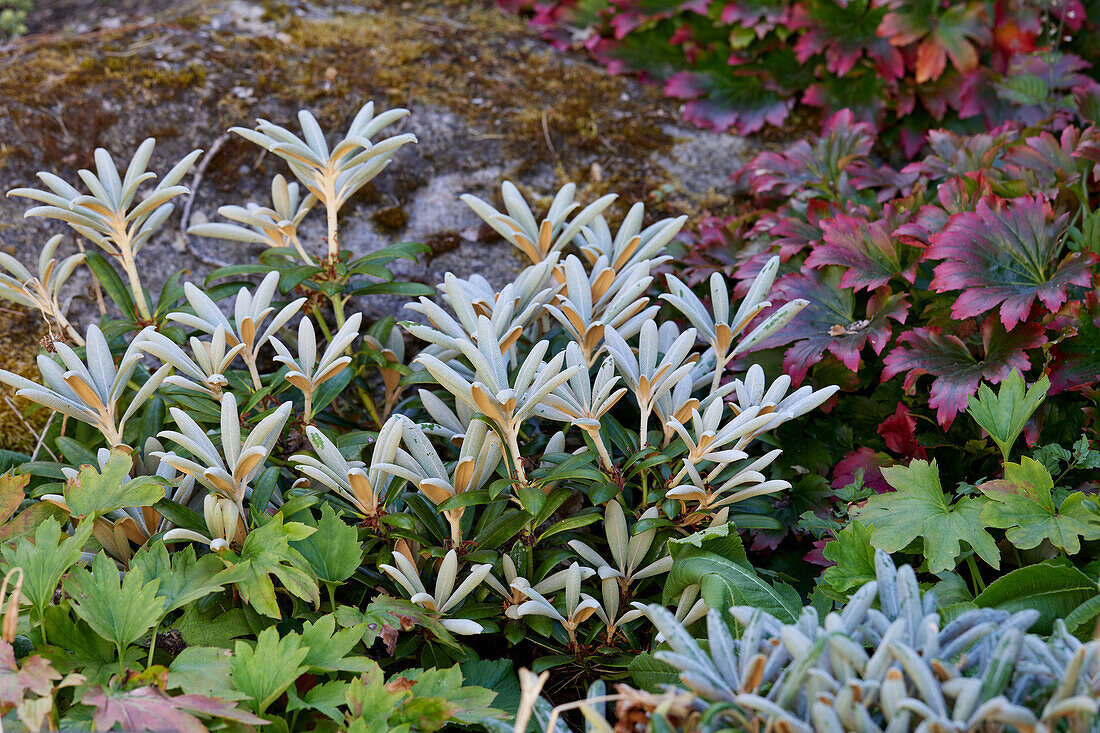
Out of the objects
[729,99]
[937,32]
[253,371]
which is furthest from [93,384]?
[937,32]

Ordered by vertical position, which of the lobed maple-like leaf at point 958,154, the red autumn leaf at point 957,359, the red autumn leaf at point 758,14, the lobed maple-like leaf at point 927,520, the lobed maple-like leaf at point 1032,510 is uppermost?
the red autumn leaf at point 758,14

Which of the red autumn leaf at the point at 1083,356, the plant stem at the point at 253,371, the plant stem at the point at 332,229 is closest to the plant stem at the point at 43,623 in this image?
the plant stem at the point at 253,371

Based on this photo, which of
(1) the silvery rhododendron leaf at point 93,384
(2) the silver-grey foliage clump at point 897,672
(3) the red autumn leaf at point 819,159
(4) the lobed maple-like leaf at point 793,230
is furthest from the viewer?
(3) the red autumn leaf at point 819,159

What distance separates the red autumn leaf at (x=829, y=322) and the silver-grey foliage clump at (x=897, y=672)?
30.6 inches

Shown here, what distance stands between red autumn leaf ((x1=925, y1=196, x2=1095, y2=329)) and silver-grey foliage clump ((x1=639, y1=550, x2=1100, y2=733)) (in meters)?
0.85

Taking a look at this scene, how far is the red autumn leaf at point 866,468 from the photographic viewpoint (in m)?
1.80

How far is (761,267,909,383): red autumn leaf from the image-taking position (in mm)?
1853

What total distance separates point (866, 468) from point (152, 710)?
1.49 m

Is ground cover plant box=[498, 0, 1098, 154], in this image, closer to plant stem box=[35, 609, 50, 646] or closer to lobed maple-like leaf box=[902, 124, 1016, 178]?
lobed maple-like leaf box=[902, 124, 1016, 178]

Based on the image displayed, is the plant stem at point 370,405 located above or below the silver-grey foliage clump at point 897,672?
below

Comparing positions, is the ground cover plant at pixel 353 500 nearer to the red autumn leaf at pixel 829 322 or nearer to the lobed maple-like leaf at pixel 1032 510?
the red autumn leaf at pixel 829 322

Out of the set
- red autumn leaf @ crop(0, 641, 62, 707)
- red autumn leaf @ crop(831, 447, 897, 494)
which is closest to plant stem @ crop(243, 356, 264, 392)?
red autumn leaf @ crop(0, 641, 62, 707)

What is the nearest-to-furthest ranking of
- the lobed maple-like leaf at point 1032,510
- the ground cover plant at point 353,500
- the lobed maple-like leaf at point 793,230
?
the ground cover plant at point 353,500, the lobed maple-like leaf at point 1032,510, the lobed maple-like leaf at point 793,230

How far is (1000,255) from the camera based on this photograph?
1803mm
